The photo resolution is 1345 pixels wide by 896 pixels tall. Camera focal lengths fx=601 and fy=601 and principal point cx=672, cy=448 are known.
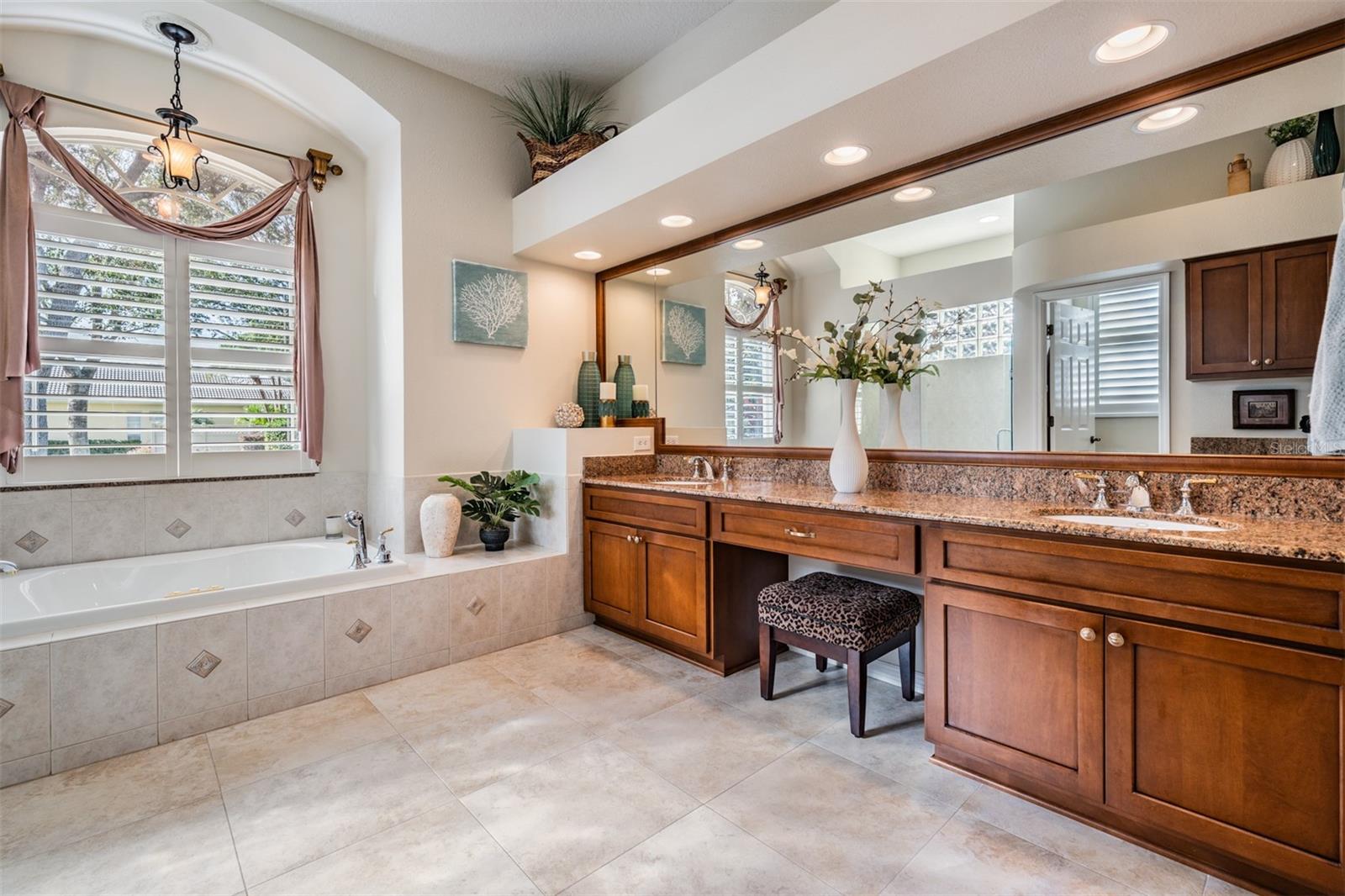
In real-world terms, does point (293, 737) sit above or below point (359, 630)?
below

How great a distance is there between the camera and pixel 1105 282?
2.05 meters

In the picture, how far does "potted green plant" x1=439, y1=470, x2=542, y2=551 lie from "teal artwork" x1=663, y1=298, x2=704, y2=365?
1152 millimetres

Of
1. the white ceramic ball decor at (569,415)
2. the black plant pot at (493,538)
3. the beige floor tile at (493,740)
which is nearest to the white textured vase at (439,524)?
the black plant pot at (493,538)

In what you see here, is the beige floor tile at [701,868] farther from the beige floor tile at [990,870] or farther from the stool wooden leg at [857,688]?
the stool wooden leg at [857,688]

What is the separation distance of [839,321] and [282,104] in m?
3.25

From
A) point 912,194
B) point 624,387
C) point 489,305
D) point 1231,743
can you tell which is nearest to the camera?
point 1231,743

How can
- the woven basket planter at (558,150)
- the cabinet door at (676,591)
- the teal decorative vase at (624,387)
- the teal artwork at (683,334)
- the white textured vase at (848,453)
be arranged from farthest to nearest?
the teal decorative vase at (624,387), the teal artwork at (683,334), the woven basket planter at (558,150), the cabinet door at (676,591), the white textured vase at (848,453)

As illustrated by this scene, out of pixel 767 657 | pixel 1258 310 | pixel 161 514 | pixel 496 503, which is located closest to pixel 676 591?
pixel 767 657

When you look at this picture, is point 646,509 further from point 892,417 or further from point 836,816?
point 836,816

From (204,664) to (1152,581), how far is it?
3114mm

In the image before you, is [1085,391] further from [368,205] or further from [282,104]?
[282,104]

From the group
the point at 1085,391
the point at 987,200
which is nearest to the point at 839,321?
the point at 987,200

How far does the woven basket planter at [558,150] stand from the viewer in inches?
128

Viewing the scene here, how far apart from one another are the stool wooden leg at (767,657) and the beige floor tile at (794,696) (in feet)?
0.18
